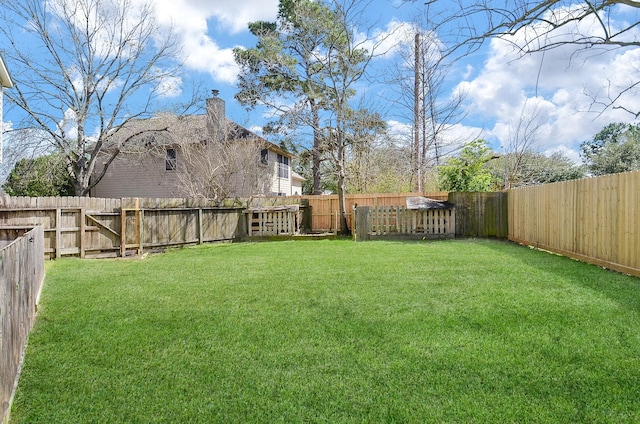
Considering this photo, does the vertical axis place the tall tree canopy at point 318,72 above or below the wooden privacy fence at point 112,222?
above

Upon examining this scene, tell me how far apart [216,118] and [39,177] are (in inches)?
331

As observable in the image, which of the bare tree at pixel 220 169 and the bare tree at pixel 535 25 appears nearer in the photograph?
the bare tree at pixel 535 25

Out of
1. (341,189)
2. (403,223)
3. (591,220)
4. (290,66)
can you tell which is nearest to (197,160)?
(290,66)

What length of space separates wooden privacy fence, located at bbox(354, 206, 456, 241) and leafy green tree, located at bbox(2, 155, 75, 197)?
12.4m

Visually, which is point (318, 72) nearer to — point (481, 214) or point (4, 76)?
point (481, 214)

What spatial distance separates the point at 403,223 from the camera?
12.4 meters

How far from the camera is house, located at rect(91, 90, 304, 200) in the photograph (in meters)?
16.0

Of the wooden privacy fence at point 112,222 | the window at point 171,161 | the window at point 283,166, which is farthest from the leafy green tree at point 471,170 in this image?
the window at point 171,161

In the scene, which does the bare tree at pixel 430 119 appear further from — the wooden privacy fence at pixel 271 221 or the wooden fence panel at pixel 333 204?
the wooden privacy fence at pixel 271 221

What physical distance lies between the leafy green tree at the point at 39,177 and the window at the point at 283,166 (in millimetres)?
10169

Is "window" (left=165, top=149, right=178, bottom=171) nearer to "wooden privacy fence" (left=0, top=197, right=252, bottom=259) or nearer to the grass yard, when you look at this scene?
"wooden privacy fence" (left=0, top=197, right=252, bottom=259)

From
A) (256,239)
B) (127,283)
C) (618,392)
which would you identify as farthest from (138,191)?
(618,392)

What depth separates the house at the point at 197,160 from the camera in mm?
15969

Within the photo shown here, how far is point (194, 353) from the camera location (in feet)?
10.2
